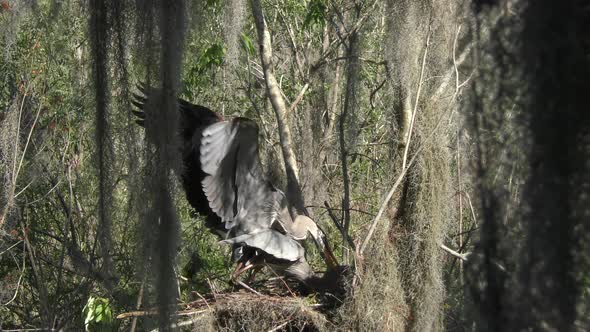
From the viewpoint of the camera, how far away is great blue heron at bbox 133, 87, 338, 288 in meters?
4.53

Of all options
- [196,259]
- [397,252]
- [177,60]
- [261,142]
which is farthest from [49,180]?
[177,60]

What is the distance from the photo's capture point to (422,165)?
418 cm

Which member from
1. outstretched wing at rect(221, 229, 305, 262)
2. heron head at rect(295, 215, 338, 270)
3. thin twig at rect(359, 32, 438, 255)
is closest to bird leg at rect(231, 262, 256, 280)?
outstretched wing at rect(221, 229, 305, 262)

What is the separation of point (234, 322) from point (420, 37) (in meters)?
1.65

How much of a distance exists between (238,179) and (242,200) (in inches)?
Result: 5.1

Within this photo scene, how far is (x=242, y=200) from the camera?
4914 millimetres

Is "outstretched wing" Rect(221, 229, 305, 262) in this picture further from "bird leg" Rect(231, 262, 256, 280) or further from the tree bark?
the tree bark

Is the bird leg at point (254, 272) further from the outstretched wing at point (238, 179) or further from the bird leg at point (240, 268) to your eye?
the outstretched wing at point (238, 179)

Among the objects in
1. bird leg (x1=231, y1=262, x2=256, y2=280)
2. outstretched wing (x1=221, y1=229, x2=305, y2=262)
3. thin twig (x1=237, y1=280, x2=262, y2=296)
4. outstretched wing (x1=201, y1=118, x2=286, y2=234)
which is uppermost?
outstretched wing (x1=201, y1=118, x2=286, y2=234)

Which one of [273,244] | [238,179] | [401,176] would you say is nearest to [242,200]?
[238,179]

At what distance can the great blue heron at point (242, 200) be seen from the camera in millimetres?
4531

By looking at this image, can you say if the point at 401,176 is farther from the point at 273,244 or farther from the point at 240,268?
the point at 240,268

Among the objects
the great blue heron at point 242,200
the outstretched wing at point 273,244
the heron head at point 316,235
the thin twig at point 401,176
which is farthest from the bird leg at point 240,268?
the thin twig at point 401,176

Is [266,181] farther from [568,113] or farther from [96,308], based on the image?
[568,113]
